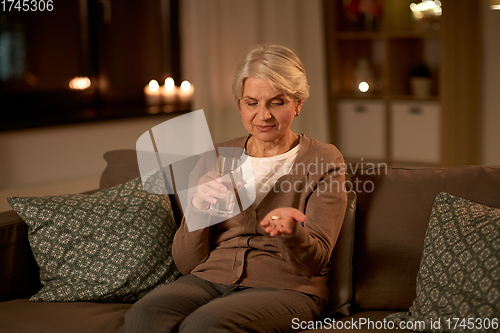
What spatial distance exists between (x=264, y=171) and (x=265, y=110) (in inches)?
Answer: 7.3

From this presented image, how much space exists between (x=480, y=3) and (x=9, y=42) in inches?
126

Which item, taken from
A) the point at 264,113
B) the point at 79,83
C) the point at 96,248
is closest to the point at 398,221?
the point at 264,113

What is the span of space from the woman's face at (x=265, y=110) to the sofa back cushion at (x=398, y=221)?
339 millimetres

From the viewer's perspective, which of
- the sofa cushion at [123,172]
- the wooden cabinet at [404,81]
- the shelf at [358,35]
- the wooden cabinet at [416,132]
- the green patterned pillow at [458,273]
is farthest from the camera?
the shelf at [358,35]

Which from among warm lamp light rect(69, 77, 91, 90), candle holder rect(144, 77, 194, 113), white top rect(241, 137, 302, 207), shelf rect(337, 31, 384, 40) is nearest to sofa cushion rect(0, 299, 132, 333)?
white top rect(241, 137, 302, 207)

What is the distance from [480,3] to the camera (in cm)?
378

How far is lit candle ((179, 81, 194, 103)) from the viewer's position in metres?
3.54

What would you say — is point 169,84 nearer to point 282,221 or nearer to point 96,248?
point 96,248

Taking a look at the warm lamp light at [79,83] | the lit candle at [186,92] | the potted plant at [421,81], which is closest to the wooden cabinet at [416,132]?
the potted plant at [421,81]

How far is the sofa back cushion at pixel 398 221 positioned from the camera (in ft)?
4.86

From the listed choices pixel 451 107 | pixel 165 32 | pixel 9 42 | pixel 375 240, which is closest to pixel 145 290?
pixel 375 240

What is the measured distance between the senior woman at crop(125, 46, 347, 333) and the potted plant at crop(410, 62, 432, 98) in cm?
276

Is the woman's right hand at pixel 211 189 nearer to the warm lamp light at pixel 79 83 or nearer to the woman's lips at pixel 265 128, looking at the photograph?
the woman's lips at pixel 265 128

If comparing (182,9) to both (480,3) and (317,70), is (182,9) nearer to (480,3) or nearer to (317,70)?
(317,70)
